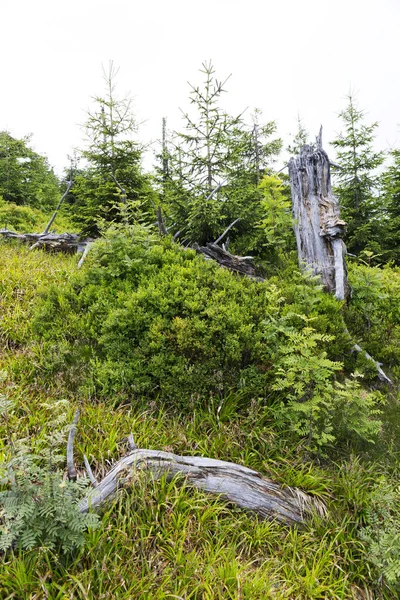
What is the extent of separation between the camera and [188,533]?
8.31ft

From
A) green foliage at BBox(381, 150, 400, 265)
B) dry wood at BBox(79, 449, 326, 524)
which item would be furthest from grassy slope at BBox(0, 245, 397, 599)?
green foliage at BBox(381, 150, 400, 265)

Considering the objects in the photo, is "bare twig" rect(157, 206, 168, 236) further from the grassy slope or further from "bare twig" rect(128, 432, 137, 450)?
"bare twig" rect(128, 432, 137, 450)

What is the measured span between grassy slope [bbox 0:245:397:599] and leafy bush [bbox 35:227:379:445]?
304 millimetres

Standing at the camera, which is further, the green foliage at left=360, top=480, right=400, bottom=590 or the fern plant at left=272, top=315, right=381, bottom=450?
the fern plant at left=272, top=315, right=381, bottom=450

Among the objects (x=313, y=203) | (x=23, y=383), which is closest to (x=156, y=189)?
(x=313, y=203)

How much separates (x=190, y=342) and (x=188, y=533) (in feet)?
5.79

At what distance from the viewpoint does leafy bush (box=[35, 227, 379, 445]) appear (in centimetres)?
346

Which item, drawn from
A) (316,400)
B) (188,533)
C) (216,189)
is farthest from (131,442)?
(216,189)

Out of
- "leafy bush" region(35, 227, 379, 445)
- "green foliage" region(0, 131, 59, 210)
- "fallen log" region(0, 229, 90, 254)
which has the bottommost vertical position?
"leafy bush" region(35, 227, 379, 445)

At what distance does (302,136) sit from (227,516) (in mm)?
16182

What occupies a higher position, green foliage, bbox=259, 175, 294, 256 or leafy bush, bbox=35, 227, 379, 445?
green foliage, bbox=259, 175, 294, 256

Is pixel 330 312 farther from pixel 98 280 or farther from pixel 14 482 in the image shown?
pixel 14 482

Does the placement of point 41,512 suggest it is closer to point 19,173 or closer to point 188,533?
point 188,533

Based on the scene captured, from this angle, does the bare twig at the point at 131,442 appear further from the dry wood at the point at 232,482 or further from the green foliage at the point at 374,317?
the green foliage at the point at 374,317
